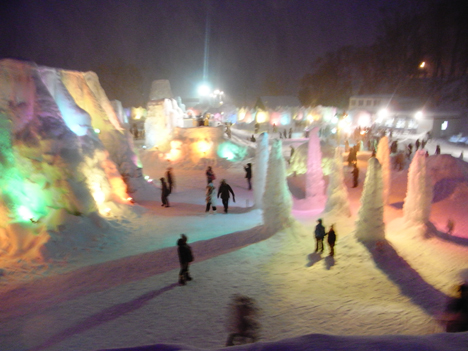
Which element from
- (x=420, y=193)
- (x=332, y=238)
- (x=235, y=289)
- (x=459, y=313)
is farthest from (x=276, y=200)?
(x=459, y=313)

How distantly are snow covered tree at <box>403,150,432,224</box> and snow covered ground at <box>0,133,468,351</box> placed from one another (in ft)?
1.76

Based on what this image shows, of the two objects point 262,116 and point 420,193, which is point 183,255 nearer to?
point 420,193

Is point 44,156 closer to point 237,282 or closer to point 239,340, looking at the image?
point 237,282

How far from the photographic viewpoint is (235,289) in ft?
24.0

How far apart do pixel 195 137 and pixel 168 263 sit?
18461 mm

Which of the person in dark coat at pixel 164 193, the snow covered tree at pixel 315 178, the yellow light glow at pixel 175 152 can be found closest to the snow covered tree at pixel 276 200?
the snow covered tree at pixel 315 178

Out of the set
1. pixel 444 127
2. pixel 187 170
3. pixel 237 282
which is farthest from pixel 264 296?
pixel 444 127

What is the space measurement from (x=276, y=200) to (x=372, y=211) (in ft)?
9.83

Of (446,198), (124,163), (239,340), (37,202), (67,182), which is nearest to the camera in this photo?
(239,340)

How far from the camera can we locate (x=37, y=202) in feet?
32.5

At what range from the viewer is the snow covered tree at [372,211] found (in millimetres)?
9133

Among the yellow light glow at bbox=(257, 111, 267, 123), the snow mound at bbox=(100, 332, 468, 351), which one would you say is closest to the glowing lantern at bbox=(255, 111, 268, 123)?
the yellow light glow at bbox=(257, 111, 267, 123)

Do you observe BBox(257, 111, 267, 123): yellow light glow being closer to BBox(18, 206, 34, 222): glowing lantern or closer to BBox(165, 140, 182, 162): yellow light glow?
BBox(165, 140, 182, 162): yellow light glow

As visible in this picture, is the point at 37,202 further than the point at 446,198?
No
